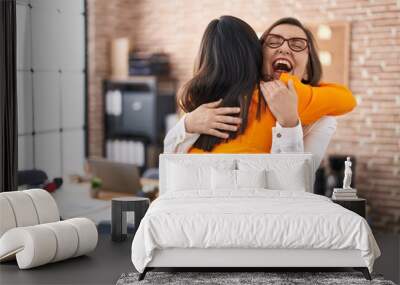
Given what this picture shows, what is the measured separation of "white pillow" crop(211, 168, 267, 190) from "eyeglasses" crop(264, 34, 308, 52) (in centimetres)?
116

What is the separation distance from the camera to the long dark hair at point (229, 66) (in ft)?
18.5

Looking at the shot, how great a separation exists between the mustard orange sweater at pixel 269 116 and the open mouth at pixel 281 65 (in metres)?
0.07

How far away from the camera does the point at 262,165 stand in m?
5.50

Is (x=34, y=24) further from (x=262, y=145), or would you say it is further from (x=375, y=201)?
(x=375, y=201)

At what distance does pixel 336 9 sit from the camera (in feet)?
26.1

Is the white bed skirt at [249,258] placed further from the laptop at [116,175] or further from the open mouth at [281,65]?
the laptop at [116,175]

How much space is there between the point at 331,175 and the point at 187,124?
2548 mm

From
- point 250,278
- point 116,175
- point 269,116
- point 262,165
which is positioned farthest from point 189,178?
point 116,175

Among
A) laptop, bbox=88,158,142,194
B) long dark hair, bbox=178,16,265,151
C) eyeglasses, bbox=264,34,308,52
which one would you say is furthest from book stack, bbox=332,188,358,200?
laptop, bbox=88,158,142,194

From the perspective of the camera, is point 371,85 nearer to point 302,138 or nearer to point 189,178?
point 302,138

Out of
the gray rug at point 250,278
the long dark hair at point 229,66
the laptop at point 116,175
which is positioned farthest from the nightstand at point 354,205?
the laptop at point 116,175

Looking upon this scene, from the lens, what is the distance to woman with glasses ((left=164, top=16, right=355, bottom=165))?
223 inches

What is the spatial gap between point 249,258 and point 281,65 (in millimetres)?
1911

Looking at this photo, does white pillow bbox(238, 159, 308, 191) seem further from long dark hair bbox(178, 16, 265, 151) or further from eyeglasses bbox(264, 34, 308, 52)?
eyeglasses bbox(264, 34, 308, 52)
